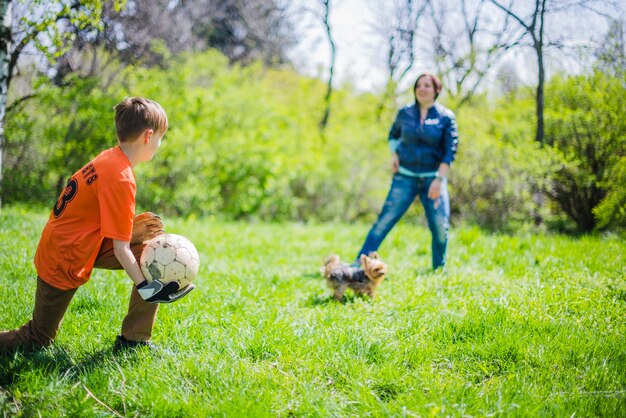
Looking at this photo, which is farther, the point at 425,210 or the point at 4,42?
the point at 4,42

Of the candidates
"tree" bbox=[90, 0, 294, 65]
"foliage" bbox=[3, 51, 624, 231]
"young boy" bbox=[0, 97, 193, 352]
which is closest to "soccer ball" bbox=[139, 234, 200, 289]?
"young boy" bbox=[0, 97, 193, 352]

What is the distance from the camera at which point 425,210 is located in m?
5.16

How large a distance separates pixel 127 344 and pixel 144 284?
58 centimetres

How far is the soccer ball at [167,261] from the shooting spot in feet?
8.85

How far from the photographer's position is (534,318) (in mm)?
3461

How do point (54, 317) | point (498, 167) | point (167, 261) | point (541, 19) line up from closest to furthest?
point (167, 261), point (54, 317), point (541, 19), point (498, 167)

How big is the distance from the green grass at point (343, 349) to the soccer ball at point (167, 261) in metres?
0.51

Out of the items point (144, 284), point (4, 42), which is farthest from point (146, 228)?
point (4, 42)

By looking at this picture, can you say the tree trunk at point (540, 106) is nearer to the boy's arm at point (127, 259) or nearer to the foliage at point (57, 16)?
the foliage at point (57, 16)

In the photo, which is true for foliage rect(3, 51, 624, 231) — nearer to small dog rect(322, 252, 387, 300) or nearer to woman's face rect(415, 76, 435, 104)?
woman's face rect(415, 76, 435, 104)

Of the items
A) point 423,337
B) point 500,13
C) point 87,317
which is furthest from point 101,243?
point 500,13

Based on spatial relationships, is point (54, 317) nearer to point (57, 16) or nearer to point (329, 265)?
point (329, 265)

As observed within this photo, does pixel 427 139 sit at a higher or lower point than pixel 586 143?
lower

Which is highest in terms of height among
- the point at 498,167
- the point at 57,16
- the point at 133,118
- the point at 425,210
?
the point at 57,16
